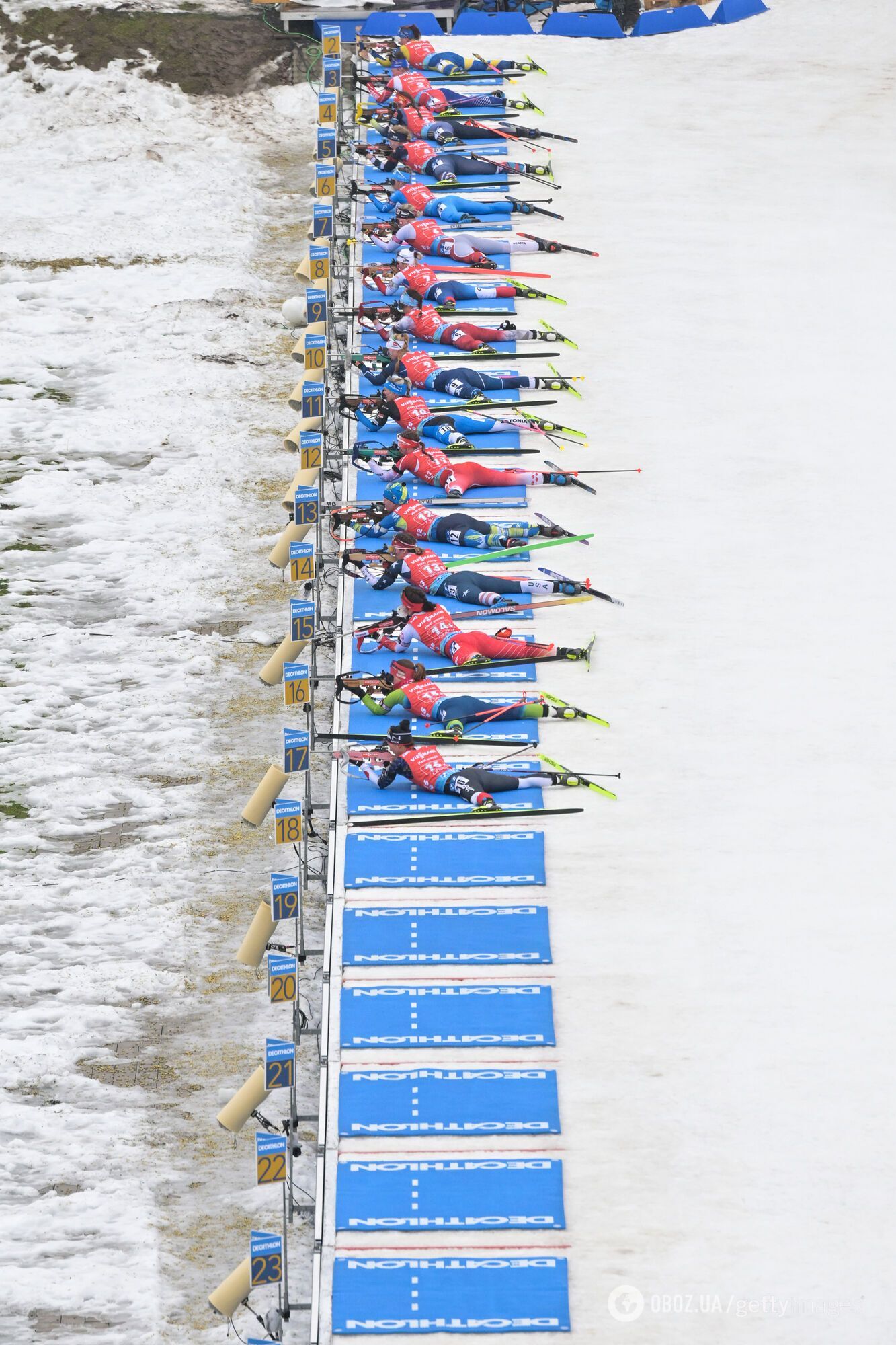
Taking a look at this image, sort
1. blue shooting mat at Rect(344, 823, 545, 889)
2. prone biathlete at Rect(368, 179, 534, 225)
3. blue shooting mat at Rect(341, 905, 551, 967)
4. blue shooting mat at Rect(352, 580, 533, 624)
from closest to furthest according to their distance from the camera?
1. blue shooting mat at Rect(341, 905, 551, 967)
2. blue shooting mat at Rect(344, 823, 545, 889)
3. blue shooting mat at Rect(352, 580, 533, 624)
4. prone biathlete at Rect(368, 179, 534, 225)

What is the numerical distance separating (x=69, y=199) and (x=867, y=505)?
1449 centimetres

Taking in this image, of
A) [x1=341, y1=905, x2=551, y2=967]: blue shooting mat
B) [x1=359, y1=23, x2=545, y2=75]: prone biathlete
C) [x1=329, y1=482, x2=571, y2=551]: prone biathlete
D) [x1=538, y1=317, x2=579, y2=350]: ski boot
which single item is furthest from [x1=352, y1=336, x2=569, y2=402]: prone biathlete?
[x1=359, y1=23, x2=545, y2=75]: prone biathlete

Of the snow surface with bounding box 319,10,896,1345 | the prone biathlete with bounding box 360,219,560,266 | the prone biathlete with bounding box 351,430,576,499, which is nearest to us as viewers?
the snow surface with bounding box 319,10,896,1345

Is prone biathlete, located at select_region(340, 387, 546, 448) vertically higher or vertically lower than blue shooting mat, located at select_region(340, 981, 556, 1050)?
higher

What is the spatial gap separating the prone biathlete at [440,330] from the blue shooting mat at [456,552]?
157 inches

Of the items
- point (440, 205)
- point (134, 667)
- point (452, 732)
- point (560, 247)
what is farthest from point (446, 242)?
point (452, 732)

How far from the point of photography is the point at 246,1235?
1180 centimetres

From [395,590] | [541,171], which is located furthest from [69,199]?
[395,590]

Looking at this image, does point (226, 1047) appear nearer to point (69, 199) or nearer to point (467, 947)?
point (467, 947)

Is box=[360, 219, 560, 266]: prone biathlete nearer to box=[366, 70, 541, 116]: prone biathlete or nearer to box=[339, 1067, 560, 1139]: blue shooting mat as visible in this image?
box=[366, 70, 541, 116]: prone biathlete

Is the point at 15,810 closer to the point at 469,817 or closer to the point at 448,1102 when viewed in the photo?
the point at 469,817

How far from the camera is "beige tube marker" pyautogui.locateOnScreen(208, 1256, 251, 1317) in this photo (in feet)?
33.7

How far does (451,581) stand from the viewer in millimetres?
16344

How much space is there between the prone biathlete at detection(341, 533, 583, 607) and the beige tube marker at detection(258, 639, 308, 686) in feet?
3.42
